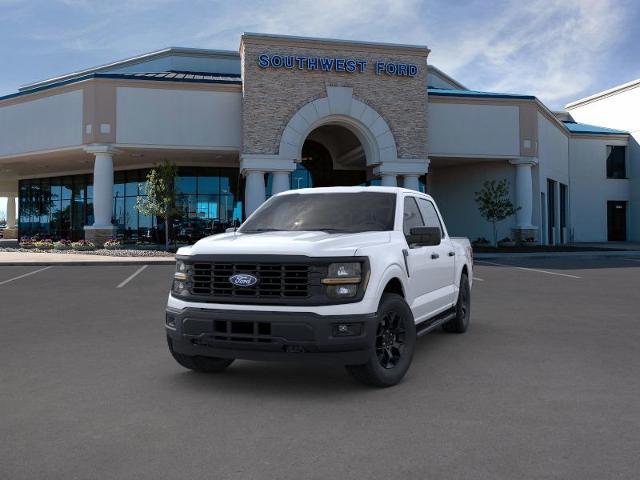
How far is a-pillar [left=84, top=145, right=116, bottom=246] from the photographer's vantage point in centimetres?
2858

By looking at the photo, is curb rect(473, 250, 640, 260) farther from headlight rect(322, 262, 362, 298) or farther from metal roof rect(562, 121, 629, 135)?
headlight rect(322, 262, 362, 298)

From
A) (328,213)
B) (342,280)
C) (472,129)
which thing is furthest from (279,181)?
(342,280)

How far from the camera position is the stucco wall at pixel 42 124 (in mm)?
29109

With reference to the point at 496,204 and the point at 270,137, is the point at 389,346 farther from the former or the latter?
the point at 496,204

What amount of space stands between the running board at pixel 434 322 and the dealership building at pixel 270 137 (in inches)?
817

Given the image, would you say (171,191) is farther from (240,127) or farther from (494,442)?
(494,442)

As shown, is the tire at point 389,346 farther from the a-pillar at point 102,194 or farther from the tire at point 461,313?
the a-pillar at point 102,194

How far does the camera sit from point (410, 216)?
22.5 ft

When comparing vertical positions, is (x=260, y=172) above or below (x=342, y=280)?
above

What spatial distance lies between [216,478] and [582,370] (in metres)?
4.17

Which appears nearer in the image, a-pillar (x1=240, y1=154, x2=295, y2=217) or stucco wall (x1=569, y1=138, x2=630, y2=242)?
a-pillar (x1=240, y1=154, x2=295, y2=217)

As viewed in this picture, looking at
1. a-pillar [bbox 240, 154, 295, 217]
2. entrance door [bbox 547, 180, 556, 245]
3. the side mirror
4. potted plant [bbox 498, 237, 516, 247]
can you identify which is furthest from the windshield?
entrance door [bbox 547, 180, 556, 245]

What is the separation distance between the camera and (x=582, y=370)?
240 inches

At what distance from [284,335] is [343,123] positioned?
83.3ft
